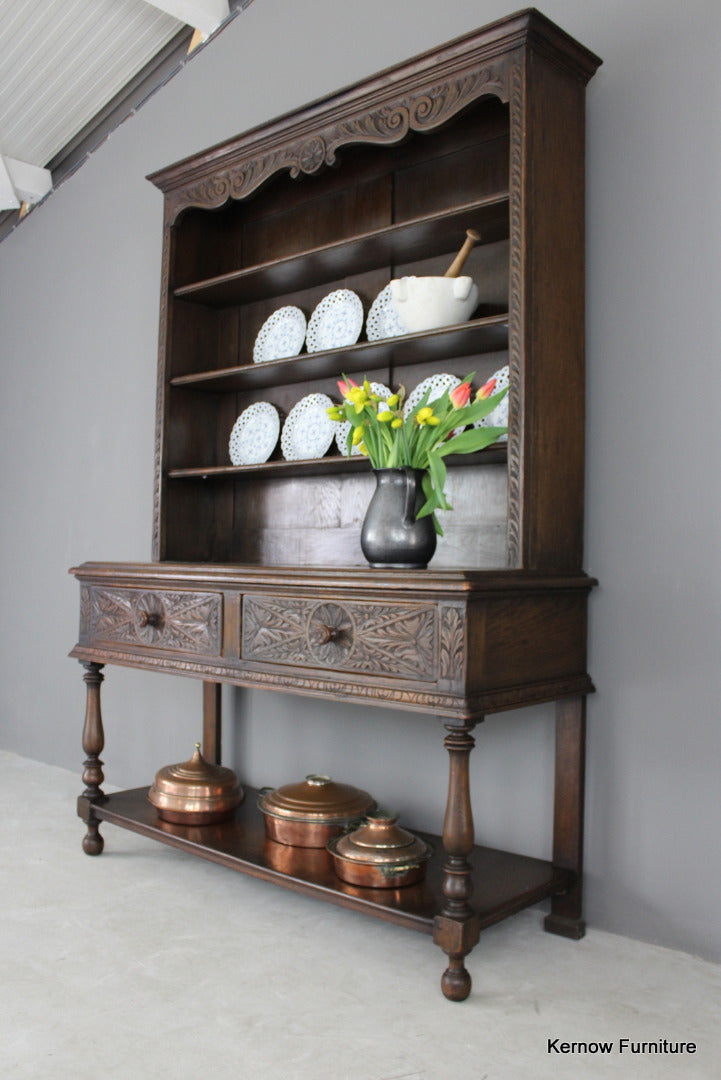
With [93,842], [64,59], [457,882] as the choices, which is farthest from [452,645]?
[64,59]

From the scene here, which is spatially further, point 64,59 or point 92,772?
point 64,59

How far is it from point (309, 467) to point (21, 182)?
2.48 m

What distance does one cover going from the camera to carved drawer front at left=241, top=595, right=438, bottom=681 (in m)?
1.93

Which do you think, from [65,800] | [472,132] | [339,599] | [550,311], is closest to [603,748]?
[339,599]

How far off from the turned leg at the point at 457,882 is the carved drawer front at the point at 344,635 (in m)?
0.18

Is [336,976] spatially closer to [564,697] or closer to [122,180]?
[564,697]

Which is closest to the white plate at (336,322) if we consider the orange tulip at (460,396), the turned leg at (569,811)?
the orange tulip at (460,396)

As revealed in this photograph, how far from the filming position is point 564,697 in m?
2.18

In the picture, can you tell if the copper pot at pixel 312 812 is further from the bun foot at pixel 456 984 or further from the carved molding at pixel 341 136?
the carved molding at pixel 341 136

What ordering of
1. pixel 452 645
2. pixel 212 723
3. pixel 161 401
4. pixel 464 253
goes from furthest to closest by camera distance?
pixel 212 723, pixel 161 401, pixel 464 253, pixel 452 645

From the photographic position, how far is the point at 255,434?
306 cm

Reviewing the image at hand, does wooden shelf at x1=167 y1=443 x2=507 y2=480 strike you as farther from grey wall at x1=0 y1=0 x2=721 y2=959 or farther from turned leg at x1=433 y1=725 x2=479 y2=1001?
turned leg at x1=433 y1=725 x2=479 y2=1001

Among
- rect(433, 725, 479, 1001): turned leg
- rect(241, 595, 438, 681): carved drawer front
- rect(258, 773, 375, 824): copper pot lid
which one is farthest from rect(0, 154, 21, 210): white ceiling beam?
rect(433, 725, 479, 1001): turned leg

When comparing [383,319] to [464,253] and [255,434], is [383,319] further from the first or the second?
[255,434]
